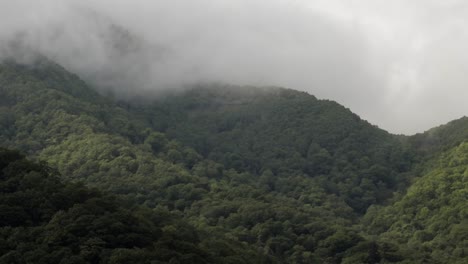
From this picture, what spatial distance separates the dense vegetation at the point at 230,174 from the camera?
268ft

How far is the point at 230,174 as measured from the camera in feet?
477

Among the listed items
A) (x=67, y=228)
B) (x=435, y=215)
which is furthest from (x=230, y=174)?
(x=67, y=228)

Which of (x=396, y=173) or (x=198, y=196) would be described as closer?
(x=198, y=196)

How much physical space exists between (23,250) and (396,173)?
93.1m

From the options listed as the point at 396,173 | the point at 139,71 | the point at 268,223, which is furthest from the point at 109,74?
the point at 268,223

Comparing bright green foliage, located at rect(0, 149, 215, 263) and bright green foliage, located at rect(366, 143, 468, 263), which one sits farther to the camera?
bright green foliage, located at rect(366, 143, 468, 263)

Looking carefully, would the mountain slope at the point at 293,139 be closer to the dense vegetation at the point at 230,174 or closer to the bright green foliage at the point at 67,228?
the dense vegetation at the point at 230,174

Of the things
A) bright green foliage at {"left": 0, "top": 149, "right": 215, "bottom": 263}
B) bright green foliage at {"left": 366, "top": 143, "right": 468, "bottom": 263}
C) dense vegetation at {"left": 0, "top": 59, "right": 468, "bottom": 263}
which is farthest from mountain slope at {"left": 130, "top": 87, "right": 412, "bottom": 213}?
bright green foliage at {"left": 0, "top": 149, "right": 215, "bottom": 263}

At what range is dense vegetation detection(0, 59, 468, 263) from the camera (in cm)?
8162

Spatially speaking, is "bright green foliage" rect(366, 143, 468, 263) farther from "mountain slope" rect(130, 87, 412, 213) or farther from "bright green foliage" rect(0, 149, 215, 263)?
"bright green foliage" rect(0, 149, 215, 263)

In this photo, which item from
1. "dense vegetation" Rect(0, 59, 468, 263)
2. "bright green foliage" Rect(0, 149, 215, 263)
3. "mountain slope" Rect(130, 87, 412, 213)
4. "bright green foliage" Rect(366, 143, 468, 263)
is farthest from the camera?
"mountain slope" Rect(130, 87, 412, 213)

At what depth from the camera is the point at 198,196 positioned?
12175 centimetres

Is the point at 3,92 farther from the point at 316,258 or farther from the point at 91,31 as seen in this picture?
the point at 316,258

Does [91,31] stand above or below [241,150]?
above
